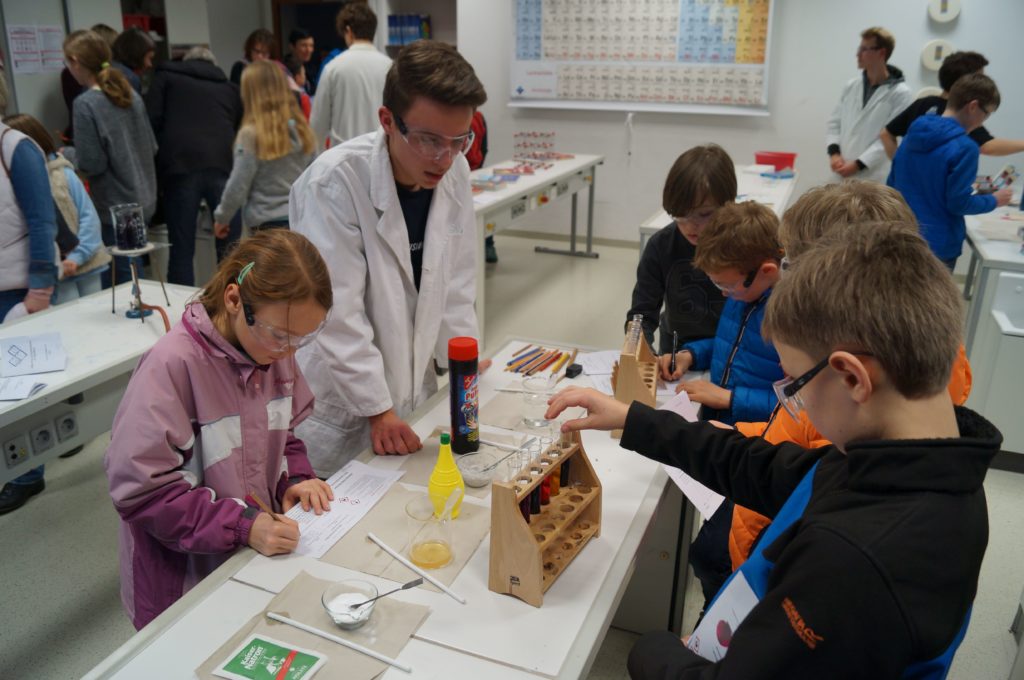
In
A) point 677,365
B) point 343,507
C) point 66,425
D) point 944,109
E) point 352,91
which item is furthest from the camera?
point 352,91

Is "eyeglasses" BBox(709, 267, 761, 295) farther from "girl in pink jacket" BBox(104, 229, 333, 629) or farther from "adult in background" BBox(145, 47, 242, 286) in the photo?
"adult in background" BBox(145, 47, 242, 286)

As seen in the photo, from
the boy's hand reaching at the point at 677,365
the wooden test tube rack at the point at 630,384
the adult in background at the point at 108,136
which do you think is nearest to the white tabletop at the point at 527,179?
the boy's hand reaching at the point at 677,365

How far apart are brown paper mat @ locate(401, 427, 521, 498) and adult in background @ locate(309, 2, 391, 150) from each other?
318 cm

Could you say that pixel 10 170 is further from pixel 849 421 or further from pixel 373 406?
pixel 849 421

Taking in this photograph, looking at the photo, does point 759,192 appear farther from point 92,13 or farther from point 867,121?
point 92,13

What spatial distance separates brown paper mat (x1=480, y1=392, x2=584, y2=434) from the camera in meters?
1.87

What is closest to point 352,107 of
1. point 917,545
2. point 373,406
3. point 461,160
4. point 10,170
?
point 10,170

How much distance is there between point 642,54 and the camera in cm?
626

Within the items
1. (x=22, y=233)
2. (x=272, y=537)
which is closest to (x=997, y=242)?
(x=272, y=537)

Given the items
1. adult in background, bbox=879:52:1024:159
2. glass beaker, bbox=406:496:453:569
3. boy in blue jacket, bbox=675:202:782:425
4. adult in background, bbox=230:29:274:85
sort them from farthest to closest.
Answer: adult in background, bbox=230:29:274:85 → adult in background, bbox=879:52:1024:159 → boy in blue jacket, bbox=675:202:782:425 → glass beaker, bbox=406:496:453:569

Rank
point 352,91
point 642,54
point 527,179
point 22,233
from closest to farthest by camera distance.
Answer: point 22,233 → point 352,91 → point 527,179 → point 642,54

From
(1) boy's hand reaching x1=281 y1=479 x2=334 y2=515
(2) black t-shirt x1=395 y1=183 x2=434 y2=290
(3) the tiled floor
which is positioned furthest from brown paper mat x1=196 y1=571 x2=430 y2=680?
(3) the tiled floor

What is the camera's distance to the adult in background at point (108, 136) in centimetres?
408

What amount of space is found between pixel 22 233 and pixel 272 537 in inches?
81.7
